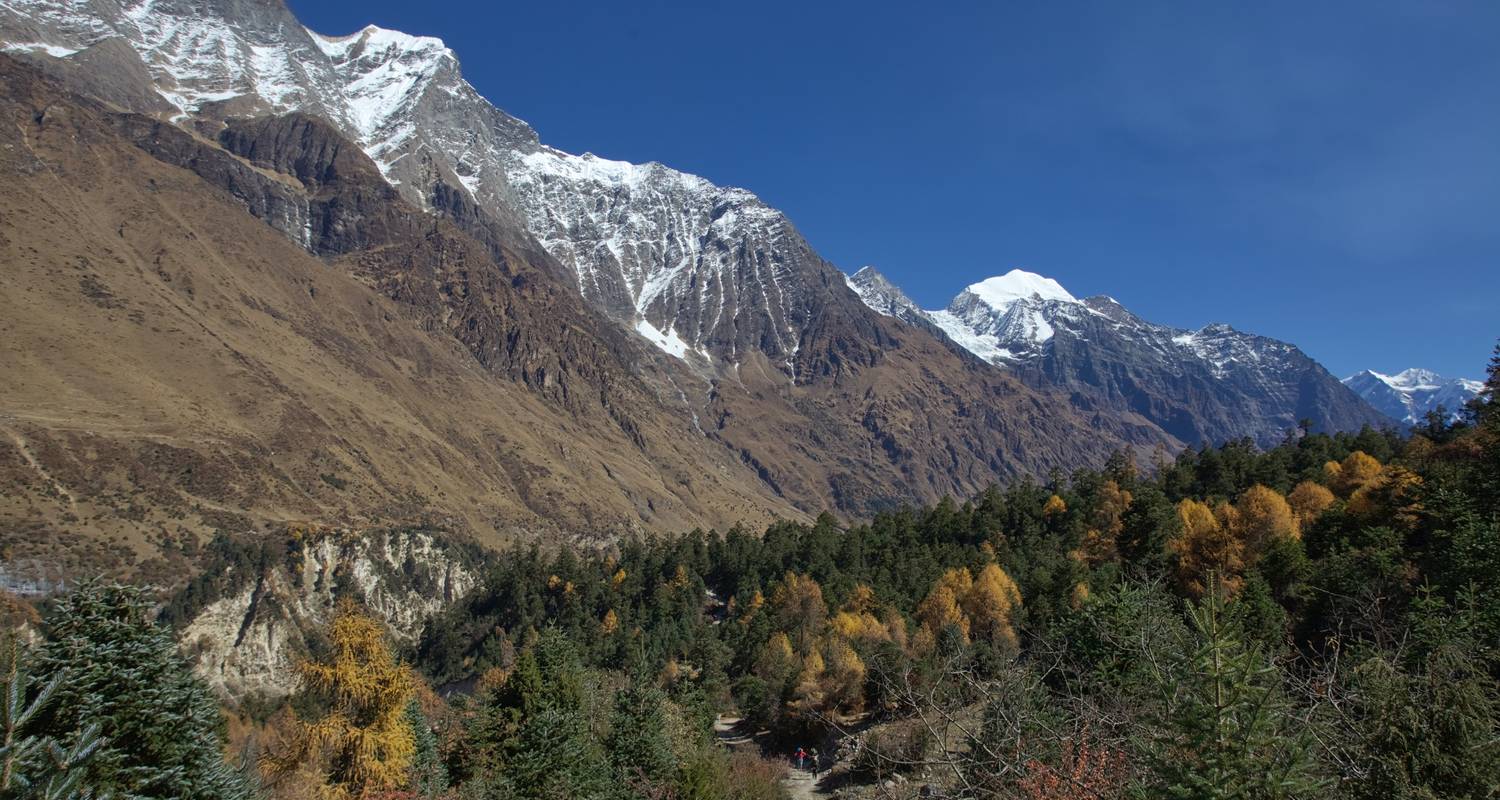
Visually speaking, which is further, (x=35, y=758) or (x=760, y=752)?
(x=760, y=752)

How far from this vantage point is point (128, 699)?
44.1 feet

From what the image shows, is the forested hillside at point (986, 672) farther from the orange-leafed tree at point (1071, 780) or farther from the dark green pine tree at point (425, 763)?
the dark green pine tree at point (425, 763)

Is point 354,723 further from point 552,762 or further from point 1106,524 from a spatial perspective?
→ point 1106,524

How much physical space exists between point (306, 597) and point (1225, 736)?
163630 mm

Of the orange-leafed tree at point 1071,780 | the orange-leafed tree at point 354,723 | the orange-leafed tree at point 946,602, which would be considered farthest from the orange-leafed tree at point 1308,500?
the orange-leafed tree at point 354,723

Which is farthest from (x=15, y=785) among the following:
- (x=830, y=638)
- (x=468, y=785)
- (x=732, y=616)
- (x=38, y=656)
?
(x=732, y=616)

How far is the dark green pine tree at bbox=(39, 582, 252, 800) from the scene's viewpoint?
41.9ft

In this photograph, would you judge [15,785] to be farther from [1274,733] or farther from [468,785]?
[468,785]

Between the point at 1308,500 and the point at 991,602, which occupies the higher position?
the point at 1308,500

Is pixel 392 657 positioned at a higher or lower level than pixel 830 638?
higher

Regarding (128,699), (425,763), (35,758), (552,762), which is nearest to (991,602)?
(552,762)

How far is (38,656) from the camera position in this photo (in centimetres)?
1323

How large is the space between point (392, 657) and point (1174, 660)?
22825 mm

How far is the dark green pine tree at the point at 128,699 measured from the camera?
12.8 metres
